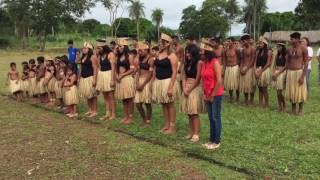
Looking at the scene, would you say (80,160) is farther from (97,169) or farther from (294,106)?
(294,106)

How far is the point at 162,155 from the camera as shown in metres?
6.89

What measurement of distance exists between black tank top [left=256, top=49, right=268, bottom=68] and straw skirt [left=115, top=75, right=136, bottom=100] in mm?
3299

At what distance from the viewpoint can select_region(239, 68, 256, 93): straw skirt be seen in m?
11.2

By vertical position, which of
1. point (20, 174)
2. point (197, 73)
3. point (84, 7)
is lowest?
point (20, 174)

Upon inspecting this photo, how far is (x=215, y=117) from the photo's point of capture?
7.18m

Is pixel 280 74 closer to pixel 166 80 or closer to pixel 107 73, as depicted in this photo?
pixel 166 80

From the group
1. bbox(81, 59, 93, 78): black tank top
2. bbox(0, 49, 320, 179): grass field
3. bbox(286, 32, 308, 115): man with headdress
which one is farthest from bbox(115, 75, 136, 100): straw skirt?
bbox(286, 32, 308, 115): man with headdress

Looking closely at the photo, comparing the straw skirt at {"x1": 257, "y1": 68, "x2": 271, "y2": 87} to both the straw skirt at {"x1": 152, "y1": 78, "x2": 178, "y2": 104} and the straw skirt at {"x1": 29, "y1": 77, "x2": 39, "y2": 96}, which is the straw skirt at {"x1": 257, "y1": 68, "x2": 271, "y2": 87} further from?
the straw skirt at {"x1": 29, "y1": 77, "x2": 39, "y2": 96}

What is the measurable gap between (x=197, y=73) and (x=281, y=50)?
3.67 metres

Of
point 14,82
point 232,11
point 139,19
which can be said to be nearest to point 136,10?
point 139,19

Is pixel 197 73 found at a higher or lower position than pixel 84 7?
lower

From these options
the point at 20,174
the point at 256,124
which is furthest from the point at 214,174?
the point at 256,124

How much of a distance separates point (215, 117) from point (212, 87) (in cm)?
46

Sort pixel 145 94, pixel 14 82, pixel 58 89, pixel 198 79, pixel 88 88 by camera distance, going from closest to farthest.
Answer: pixel 198 79 < pixel 145 94 < pixel 88 88 < pixel 58 89 < pixel 14 82
